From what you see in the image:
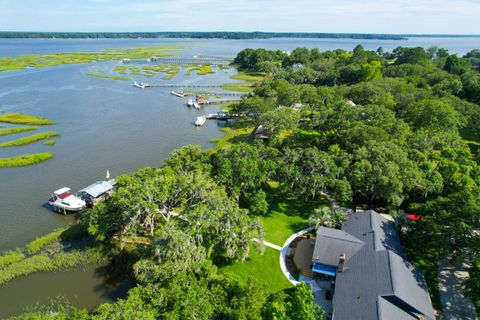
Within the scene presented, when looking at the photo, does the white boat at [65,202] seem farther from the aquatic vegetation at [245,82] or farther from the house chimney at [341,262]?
the aquatic vegetation at [245,82]

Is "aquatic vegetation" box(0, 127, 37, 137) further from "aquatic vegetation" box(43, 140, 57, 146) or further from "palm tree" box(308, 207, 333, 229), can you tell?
"palm tree" box(308, 207, 333, 229)

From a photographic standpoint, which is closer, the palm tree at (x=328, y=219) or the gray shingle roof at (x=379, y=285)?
the gray shingle roof at (x=379, y=285)

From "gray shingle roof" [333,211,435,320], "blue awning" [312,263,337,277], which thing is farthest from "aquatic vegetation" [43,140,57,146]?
"gray shingle roof" [333,211,435,320]

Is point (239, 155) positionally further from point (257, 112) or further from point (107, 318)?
point (257, 112)

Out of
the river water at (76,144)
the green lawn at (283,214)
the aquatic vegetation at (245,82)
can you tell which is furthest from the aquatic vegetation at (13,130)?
the aquatic vegetation at (245,82)

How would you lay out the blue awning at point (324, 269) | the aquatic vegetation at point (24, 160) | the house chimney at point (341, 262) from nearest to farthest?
the house chimney at point (341, 262) → the blue awning at point (324, 269) → the aquatic vegetation at point (24, 160)

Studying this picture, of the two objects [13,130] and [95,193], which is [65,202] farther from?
[13,130]

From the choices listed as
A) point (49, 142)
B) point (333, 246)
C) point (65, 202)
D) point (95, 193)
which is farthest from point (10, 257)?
point (49, 142)
